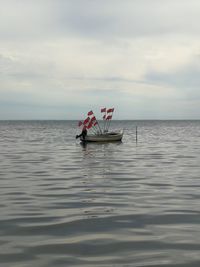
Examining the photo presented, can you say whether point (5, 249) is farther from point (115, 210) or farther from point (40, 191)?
point (40, 191)

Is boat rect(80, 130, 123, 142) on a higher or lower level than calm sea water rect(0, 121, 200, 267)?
higher

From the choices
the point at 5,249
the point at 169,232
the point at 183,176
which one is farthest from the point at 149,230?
the point at 183,176

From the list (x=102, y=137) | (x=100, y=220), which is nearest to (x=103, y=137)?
(x=102, y=137)

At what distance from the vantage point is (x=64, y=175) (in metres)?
19.9

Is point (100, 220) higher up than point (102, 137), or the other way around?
point (102, 137)

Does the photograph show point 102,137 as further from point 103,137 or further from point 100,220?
point 100,220

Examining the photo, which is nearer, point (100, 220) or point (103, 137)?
point (100, 220)

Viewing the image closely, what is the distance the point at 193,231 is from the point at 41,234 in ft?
11.2

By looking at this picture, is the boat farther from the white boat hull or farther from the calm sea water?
the calm sea water

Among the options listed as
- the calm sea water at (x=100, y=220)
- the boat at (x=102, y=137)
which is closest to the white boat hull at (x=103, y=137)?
the boat at (x=102, y=137)

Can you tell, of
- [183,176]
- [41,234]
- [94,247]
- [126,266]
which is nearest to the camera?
[126,266]

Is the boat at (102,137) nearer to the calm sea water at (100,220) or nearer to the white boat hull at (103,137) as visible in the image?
the white boat hull at (103,137)

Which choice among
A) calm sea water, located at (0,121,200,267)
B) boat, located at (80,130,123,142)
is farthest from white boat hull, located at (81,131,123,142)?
calm sea water, located at (0,121,200,267)

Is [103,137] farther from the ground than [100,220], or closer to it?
farther from the ground
